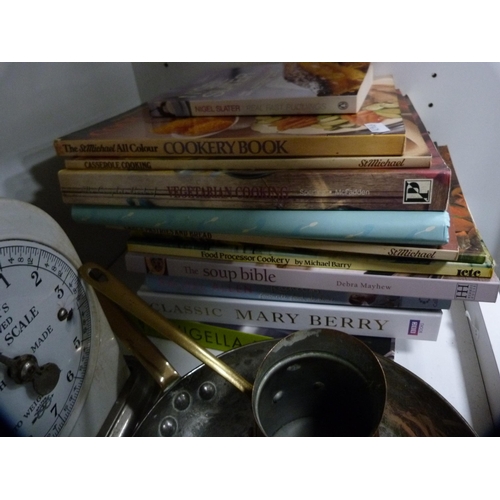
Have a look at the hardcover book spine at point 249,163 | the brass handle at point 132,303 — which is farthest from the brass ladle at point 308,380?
the hardcover book spine at point 249,163

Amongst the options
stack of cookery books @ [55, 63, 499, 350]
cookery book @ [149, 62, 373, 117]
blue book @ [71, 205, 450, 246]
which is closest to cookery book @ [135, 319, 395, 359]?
stack of cookery books @ [55, 63, 499, 350]

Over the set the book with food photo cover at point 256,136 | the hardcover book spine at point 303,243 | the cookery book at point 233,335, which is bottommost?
the cookery book at point 233,335

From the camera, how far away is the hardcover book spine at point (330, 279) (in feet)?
1.27

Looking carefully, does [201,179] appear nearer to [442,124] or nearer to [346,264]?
[346,264]

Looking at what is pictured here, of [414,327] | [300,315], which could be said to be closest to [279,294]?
[300,315]

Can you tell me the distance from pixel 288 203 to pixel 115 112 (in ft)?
1.01

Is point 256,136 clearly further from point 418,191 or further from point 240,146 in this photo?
point 418,191

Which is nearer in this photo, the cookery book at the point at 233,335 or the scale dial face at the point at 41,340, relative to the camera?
the scale dial face at the point at 41,340

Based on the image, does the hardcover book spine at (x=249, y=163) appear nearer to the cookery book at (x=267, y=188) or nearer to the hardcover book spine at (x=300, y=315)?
the cookery book at (x=267, y=188)

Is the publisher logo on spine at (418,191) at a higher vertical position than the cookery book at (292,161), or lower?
lower

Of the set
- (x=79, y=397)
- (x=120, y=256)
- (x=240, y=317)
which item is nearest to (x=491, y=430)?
(x=240, y=317)

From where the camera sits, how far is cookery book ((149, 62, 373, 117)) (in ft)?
1.29

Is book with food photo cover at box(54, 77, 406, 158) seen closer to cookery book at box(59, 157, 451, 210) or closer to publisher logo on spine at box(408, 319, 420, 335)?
cookery book at box(59, 157, 451, 210)

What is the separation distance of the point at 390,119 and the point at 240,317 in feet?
0.81
